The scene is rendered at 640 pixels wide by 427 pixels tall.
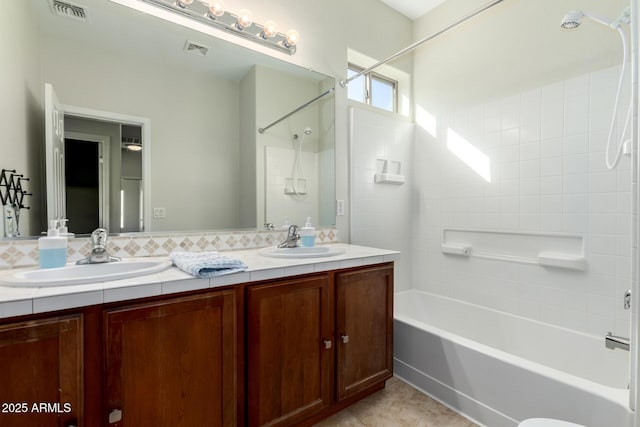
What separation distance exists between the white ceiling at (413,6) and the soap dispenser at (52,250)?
2821mm

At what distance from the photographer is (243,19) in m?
1.76

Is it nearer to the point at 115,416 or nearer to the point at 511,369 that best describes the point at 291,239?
the point at 115,416

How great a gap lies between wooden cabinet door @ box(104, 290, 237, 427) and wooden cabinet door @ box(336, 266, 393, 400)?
595mm

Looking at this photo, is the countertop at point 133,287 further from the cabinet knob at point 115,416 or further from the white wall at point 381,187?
the white wall at point 381,187

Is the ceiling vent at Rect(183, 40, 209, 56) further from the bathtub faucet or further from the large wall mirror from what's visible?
the bathtub faucet

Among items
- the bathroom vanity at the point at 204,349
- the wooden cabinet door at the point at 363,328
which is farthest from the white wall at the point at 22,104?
the wooden cabinet door at the point at 363,328

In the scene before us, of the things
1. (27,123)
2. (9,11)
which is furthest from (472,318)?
(9,11)

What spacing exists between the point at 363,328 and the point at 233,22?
6.26ft

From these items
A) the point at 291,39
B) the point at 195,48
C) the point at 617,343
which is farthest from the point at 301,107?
the point at 617,343

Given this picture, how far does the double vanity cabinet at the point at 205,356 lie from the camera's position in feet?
2.92

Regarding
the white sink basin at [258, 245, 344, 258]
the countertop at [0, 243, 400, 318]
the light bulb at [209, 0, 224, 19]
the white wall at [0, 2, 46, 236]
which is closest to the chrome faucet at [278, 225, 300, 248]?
Result: the white sink basin at [258, 245, 344, 258]

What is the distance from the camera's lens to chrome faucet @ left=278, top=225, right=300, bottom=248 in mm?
1902

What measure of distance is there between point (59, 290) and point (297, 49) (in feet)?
6.34

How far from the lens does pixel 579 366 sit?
71.9 inches
